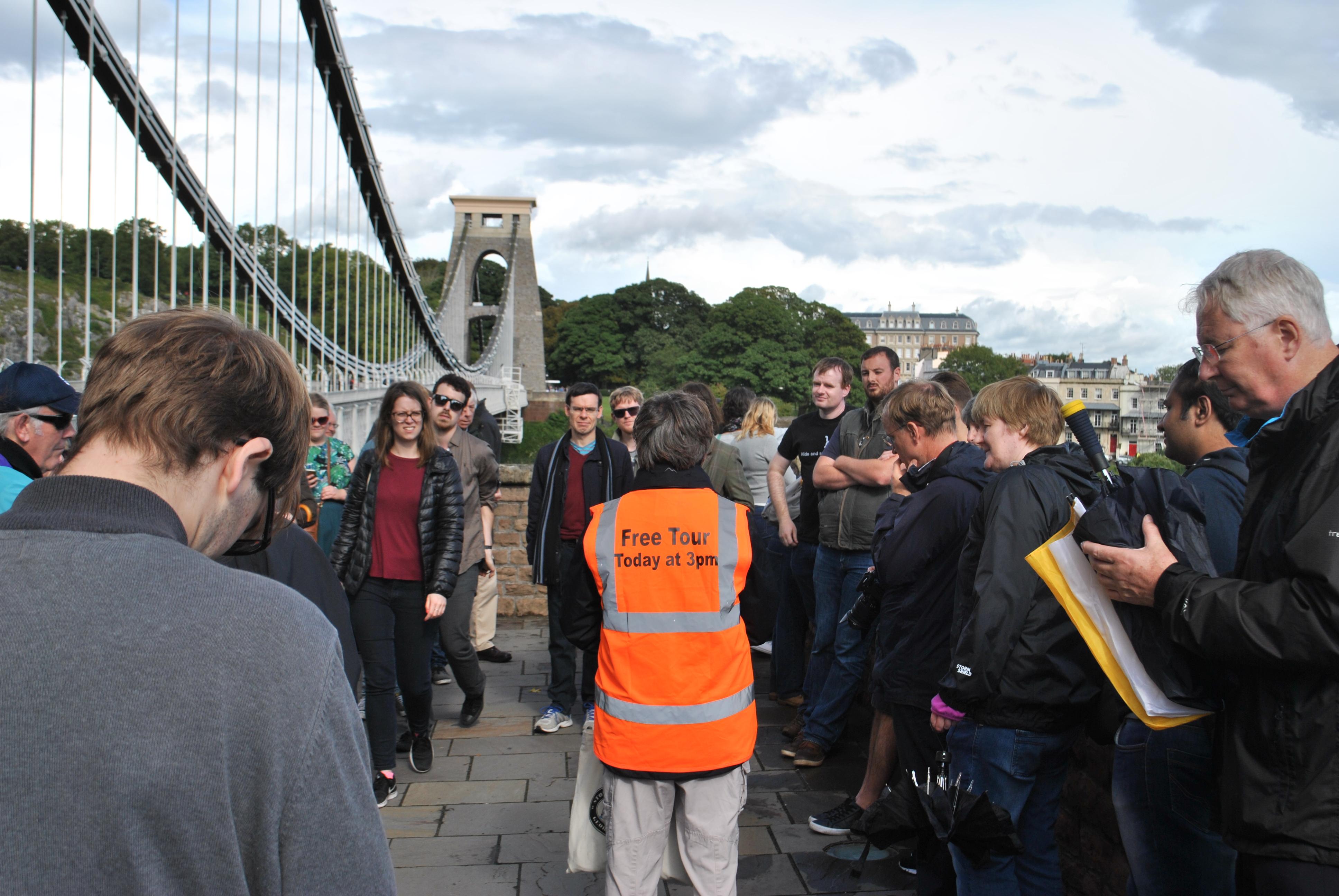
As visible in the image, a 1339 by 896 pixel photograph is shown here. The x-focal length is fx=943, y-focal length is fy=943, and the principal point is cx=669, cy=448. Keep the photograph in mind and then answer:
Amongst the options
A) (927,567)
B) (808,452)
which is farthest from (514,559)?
(927,567)

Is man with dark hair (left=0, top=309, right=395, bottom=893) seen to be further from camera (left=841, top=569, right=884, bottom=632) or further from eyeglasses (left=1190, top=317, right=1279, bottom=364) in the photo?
camera (left=841, top=569, right=884, bottom=632)

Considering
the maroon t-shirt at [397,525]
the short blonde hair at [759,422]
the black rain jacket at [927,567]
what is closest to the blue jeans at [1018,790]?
the black rain jacket at [927,567]

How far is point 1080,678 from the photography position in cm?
234

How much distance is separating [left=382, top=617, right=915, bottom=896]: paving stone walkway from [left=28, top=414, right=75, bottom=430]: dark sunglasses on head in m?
1.64

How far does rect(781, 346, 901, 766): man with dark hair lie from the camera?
4.15 m

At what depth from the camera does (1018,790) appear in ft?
7.88

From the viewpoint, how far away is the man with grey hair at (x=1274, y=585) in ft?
4.79

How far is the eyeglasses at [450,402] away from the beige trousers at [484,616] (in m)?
1.53

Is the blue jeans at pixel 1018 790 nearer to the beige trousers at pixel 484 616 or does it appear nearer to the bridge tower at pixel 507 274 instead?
the beige trousers at pixel 484 616

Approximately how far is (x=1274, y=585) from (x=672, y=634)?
1.44m

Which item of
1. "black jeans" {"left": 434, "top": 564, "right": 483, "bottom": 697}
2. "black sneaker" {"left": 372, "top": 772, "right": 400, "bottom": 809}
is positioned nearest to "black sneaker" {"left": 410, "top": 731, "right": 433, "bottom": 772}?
"black sneaker" {"left": 372, "top": 772, "right": 400, "bottom": 809}

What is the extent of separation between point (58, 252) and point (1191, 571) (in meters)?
7.06

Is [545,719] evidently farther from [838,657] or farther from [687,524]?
[687,524]

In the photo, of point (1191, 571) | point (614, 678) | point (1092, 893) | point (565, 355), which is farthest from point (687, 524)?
point (565, 355)
